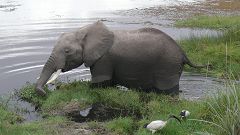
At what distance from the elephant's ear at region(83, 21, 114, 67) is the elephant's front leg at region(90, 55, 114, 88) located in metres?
0.14

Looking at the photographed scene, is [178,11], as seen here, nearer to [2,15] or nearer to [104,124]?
[2,15]

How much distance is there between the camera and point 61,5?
2942cm

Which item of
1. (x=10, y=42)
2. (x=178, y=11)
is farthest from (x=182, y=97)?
(x=178, y=11)

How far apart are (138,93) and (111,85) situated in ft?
2.51

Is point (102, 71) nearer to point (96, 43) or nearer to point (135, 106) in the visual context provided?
point (96, 43)

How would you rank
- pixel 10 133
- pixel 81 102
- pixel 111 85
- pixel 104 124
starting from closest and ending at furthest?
pixel 10 133
pixel 104 124
pixel 81 102
pixel 111 85

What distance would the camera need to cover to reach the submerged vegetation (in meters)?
8.30

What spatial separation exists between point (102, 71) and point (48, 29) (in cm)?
995

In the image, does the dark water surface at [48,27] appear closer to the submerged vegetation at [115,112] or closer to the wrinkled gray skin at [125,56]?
the wrinkled gray skin at [125,56]

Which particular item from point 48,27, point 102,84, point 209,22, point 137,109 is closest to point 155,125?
point 137,109

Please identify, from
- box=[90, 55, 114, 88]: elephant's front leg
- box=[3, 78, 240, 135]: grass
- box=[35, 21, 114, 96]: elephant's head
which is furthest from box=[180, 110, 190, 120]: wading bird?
box=[35, 21, 114, 96]: elephant's head

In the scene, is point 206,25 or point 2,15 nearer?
point 206,25

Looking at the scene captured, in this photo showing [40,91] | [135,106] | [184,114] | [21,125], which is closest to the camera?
[184,114]

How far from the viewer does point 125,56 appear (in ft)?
35.6
